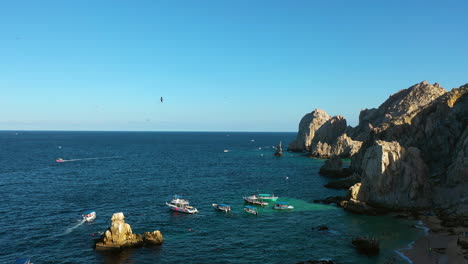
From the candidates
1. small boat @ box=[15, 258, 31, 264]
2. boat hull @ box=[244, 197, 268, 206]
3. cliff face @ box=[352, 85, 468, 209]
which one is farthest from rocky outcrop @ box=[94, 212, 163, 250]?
cliff face @ box=[352, 85, 468, 209]

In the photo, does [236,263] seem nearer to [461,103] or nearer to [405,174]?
[405,174]

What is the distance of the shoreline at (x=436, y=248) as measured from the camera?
149ft

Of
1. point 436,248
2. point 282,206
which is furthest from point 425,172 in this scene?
point 282,206

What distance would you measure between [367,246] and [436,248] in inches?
414

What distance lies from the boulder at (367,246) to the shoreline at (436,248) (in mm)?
3401

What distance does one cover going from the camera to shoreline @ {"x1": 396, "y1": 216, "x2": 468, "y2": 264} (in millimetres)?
45500

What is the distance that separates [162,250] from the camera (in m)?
51.2

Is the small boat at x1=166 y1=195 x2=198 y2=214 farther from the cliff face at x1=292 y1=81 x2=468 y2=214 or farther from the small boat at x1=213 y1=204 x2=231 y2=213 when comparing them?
the cliff face at x1=292 y1=81 x2=468 y2=214

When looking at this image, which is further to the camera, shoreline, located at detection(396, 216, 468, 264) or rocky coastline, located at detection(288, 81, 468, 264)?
rocky coastline, located at detection(288, 81, 468, 264)

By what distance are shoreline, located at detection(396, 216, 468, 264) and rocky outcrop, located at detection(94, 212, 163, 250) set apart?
40.5 metres

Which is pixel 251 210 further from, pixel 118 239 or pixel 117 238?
pixel 117 238

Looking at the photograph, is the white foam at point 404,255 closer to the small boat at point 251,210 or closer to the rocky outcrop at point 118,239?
the small boat at point 251,210

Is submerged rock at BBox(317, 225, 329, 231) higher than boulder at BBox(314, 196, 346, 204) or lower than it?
lower

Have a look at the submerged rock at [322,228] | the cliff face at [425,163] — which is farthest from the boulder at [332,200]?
the submerged rock at [322,228]
